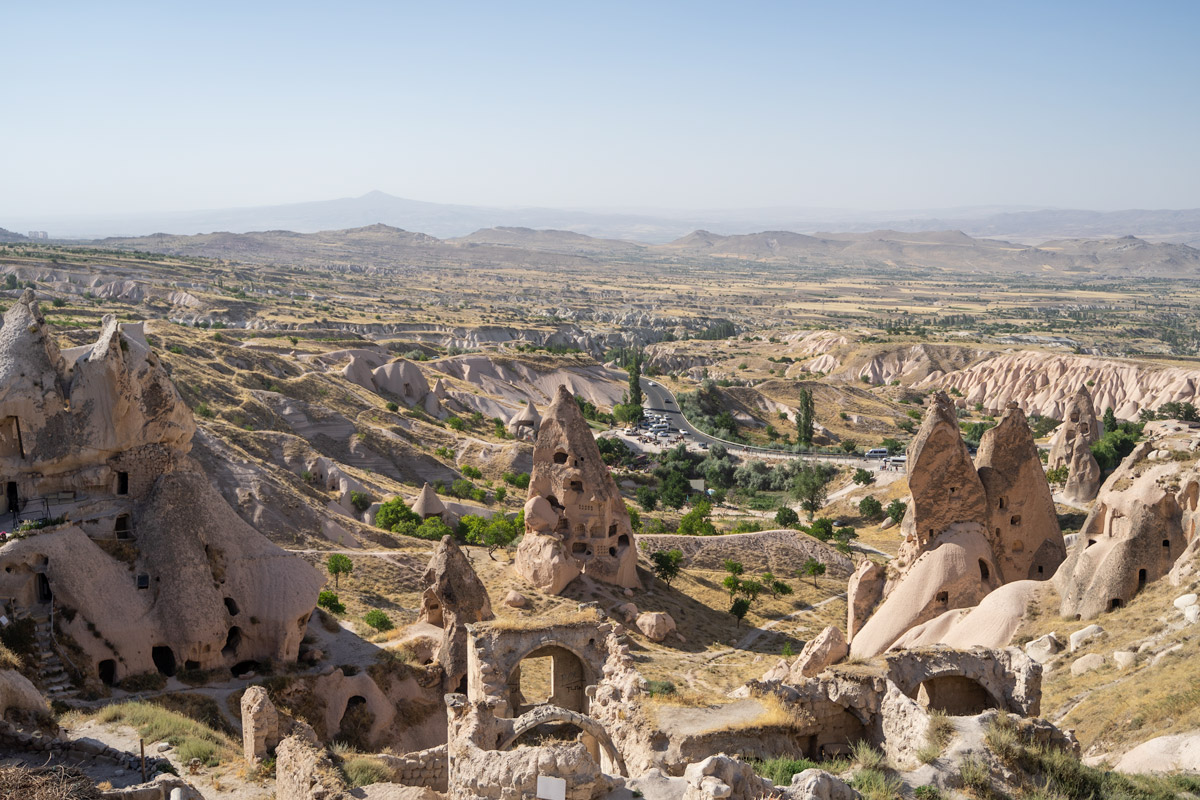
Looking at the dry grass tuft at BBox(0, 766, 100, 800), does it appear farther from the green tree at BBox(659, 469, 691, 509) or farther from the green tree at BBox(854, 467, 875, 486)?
the green tree at BBox(854, 467, 875, 486)

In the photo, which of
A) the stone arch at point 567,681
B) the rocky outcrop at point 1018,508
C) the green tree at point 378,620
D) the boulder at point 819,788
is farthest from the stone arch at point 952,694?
the green tree at point 378,620

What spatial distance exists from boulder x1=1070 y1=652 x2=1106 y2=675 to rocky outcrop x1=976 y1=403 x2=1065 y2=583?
7235mm

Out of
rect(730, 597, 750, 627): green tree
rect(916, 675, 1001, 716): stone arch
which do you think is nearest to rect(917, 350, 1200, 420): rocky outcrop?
rect(730, 597, 750, 627): green tree

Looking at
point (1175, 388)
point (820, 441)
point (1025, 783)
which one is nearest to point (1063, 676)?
point (1025, 783)

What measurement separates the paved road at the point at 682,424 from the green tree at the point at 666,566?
127 feet

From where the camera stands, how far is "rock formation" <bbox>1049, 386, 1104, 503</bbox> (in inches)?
2308

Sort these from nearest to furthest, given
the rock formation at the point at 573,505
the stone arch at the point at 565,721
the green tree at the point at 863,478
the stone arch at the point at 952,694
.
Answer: the stone arch at the point at 565,721 < the stone arch at the point at 952,694 < the rock formation at the point at 573,505 < the green tree at the point at 863,478

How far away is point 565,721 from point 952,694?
24.7 ft

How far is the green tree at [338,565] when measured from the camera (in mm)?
33500

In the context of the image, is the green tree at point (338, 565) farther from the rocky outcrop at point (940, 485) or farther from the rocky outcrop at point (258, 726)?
the rocky outcrop at point (940, 485)

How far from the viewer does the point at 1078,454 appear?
59531 millimetres

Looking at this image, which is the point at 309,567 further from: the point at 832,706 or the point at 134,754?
the point at 832,706

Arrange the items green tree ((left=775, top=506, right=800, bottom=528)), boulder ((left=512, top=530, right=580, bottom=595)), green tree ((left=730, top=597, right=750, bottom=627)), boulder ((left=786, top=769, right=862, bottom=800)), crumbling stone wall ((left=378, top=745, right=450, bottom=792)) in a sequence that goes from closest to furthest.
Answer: boulder ((left=786, top=769, right=862, bottom=800)), crumbling stone wall ((left=378, top=745, right=450, bottom=792)), boulder ((left=512, top=530, right=580, bottom=595)), green tree ((left=730, top=597, right=750, bottom=627)), green tree ((left=775, top=506, right=800, bottom=528))

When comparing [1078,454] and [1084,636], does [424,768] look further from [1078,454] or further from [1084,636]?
[1078,454]
